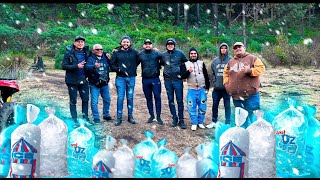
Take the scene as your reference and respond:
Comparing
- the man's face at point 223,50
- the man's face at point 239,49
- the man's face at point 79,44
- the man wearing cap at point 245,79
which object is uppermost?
the man's face at point 79,44

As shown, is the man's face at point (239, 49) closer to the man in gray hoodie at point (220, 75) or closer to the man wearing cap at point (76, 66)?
the man in gray hoodie at point (220, 75)

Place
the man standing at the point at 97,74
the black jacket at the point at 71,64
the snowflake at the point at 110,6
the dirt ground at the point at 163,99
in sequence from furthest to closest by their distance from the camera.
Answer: the snowflake at the point at 110,6, the man standing at the point at 97,74, the black jacket at the point at 71,64, the dirt ground at the point at 163,99

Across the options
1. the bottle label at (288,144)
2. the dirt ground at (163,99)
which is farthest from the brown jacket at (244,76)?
the bottle label at (288,144)

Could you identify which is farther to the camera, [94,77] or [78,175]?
[94,77]

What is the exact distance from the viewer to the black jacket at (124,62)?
7.12 m

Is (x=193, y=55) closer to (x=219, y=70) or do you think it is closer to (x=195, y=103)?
(x=219, y=70)

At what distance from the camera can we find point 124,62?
7.12m

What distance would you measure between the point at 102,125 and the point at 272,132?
10.8 ft

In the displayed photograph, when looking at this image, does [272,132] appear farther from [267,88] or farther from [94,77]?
[267,88]

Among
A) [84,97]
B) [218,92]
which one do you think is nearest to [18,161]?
[84,97]

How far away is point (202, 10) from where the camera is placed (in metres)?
29.6

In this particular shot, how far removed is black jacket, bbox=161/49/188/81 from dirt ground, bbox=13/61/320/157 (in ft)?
2.40

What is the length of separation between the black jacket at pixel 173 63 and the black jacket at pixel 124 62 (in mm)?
440

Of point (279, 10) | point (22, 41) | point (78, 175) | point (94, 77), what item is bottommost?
point (78, 175)
